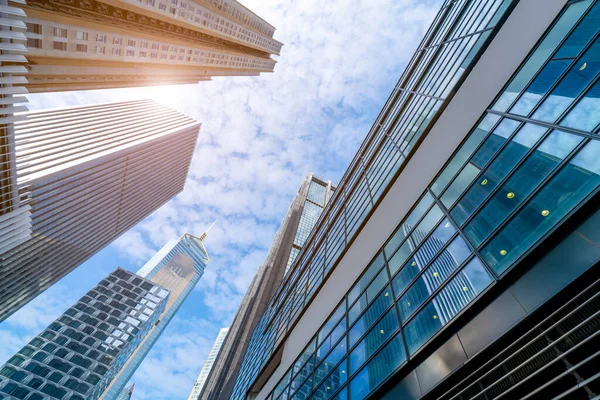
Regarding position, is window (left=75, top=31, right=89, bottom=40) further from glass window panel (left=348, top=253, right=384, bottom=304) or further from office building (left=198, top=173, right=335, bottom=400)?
glass window panel (left=348, top=253, right=384, bottom=304)

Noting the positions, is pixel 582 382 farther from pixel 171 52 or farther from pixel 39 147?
pixel 39 147

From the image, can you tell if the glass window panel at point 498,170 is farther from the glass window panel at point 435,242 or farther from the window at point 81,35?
the window at point 81,35

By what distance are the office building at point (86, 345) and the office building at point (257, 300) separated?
47.4 metres

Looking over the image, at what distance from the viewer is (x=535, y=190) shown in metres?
7.83

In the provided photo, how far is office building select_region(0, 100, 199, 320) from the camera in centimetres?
6638

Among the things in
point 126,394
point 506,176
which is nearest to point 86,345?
point 506,176

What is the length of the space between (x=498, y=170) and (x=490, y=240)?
2.47 meters

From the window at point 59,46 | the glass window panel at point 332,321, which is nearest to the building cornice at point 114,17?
the window at point 59,46

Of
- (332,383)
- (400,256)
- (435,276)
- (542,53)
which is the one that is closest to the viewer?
(542,53)

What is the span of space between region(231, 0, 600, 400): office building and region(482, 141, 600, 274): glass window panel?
0.10 feet

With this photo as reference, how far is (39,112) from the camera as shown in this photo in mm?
81625

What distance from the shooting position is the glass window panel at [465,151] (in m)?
10.9

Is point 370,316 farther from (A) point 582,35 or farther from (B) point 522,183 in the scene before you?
(A) point 582,35

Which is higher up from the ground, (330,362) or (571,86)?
(571,86)
